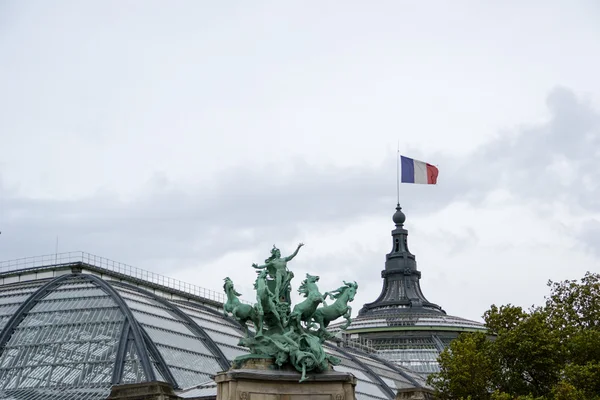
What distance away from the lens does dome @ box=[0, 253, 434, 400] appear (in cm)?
7662

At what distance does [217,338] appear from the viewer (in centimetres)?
8744

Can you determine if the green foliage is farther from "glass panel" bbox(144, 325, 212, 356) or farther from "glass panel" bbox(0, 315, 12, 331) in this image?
"glass panel" bbox(0, 315, 12, 331)

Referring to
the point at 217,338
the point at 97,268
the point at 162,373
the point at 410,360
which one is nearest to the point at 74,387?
the point at 162,373

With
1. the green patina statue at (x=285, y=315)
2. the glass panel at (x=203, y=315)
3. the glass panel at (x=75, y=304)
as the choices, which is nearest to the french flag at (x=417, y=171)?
the glass panel at (x=203, y=315)

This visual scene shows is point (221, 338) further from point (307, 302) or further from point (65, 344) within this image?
point (307, 302)

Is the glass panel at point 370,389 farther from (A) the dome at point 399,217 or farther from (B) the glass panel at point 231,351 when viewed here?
(A) the dome at point 399,217

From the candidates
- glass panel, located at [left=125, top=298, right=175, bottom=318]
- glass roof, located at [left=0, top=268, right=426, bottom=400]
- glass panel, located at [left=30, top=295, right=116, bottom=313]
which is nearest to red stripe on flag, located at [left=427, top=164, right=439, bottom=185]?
glass roof, located at [left=0, top=268, right=426, bottom=400]

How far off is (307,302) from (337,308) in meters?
1.90

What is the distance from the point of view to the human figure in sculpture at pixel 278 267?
61.8 metres

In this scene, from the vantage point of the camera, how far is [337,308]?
204 feet

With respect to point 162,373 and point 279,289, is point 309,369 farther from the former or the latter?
point 162,373

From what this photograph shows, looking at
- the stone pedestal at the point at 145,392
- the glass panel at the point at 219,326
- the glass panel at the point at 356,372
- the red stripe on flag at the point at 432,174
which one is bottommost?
the stone pedestal at the point at 145,392

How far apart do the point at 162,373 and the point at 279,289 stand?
710 inches

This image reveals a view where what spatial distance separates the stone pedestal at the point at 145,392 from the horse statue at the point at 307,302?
34.7 ft
